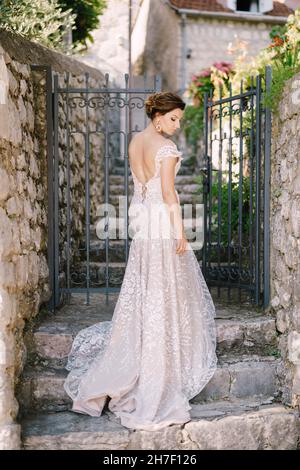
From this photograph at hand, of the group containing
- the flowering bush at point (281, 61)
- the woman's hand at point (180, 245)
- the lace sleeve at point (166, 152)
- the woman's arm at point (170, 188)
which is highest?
the flowering bush at point (281, 61)

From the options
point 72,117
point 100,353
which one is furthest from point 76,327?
point 72,117

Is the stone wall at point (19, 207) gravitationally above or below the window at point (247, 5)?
below

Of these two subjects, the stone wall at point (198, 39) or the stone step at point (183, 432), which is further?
the stone wall at point (198, 39)

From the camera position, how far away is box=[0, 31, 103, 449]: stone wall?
3.04 m

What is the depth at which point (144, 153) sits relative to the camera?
3.45 m

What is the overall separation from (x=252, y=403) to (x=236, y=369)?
0.77ft

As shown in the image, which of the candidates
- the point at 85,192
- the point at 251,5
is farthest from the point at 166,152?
the point at 251,5

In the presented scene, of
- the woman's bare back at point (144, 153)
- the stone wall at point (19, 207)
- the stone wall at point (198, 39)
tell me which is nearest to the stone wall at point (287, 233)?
the woman's bare back at point (144, 153)

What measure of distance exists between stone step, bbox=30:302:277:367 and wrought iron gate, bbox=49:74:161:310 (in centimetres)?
41

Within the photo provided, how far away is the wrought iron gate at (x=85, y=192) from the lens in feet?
14.4

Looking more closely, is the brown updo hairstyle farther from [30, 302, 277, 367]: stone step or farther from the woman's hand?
[30, 302, 277, 367]: stone step

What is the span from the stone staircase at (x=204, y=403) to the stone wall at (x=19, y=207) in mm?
174

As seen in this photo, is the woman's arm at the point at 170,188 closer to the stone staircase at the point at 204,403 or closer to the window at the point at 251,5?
the stone staircase at the point at 204,403

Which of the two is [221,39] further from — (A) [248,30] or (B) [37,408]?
(B) [37,408]
